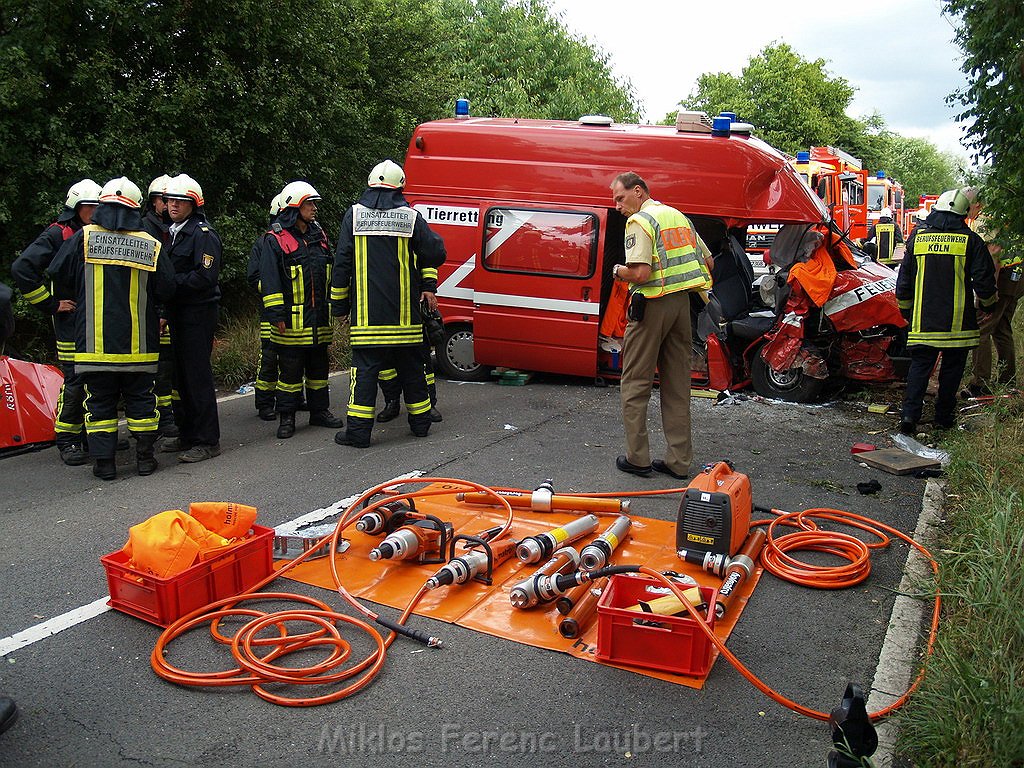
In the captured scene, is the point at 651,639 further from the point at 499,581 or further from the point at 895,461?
the point at 895,461

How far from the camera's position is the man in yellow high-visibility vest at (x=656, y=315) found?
238 inches

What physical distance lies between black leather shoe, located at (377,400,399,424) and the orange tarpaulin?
2706 mm

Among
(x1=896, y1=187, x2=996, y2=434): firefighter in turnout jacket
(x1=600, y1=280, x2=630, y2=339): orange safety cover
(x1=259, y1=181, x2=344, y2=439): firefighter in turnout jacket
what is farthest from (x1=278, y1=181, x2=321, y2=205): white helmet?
(x1=896, y1=187, x2=996, y2=434): firefighter in turnout jacket

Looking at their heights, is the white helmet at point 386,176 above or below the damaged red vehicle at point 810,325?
above

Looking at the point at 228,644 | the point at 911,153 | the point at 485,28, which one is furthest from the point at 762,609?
the point at 911,153

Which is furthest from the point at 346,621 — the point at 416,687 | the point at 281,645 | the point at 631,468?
the point at 631,468

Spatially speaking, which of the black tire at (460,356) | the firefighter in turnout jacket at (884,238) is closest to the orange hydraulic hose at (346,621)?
the black tire at (460,356)

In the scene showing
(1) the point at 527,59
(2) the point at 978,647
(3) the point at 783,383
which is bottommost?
(2) the point at 978,647

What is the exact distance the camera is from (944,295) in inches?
283

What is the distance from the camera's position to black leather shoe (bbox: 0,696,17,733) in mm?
3111

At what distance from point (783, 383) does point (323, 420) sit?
4694 mm

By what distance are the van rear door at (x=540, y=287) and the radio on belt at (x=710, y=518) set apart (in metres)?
4.56

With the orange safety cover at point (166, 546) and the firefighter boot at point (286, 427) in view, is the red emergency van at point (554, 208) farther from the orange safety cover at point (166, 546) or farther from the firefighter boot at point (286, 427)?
the orange safety cover at point (166, 546)

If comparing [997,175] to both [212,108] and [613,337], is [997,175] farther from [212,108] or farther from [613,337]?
[212,108]
